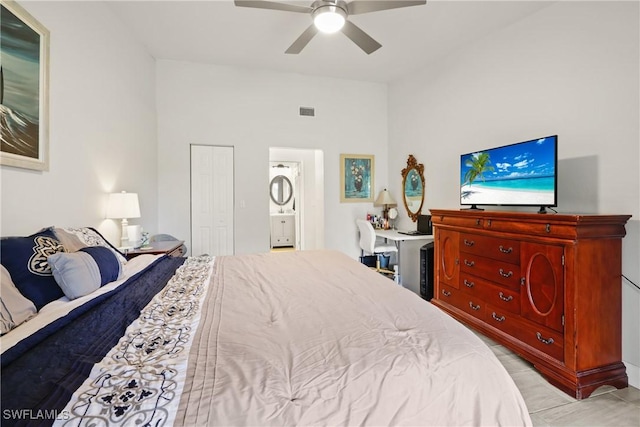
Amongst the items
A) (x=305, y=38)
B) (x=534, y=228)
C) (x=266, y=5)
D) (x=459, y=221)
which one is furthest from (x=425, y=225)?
(x=266, y=5)

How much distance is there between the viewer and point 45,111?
1.94m

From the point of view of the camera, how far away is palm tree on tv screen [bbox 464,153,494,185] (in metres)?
2.87

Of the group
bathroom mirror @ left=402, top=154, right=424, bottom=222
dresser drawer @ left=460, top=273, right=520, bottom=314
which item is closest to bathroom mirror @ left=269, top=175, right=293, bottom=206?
bathroom mirror @ left=402, top=154, right=424, bottom=222

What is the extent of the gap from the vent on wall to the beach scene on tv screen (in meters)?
2.47

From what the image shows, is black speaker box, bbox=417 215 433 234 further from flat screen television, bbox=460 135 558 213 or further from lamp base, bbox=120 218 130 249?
lamp base, bbox=120 218 130 249

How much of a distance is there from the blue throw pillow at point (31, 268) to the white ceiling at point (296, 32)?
254 centimetres

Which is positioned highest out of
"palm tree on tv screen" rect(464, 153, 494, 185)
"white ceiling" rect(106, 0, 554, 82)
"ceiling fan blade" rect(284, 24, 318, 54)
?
"white ceiling" rect(106, 0, 554, 82)

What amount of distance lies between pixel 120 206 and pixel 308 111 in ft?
9.89

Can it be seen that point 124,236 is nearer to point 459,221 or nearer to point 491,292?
point 459,221

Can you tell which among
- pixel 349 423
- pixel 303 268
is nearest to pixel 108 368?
pixel 349 423

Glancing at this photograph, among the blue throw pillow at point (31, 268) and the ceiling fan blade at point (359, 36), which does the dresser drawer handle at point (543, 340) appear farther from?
the blue throw pillow at point (31, 268)

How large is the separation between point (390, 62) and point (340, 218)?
2417 mm

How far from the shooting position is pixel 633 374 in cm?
205

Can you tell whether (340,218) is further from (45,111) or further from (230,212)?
(45,111)
